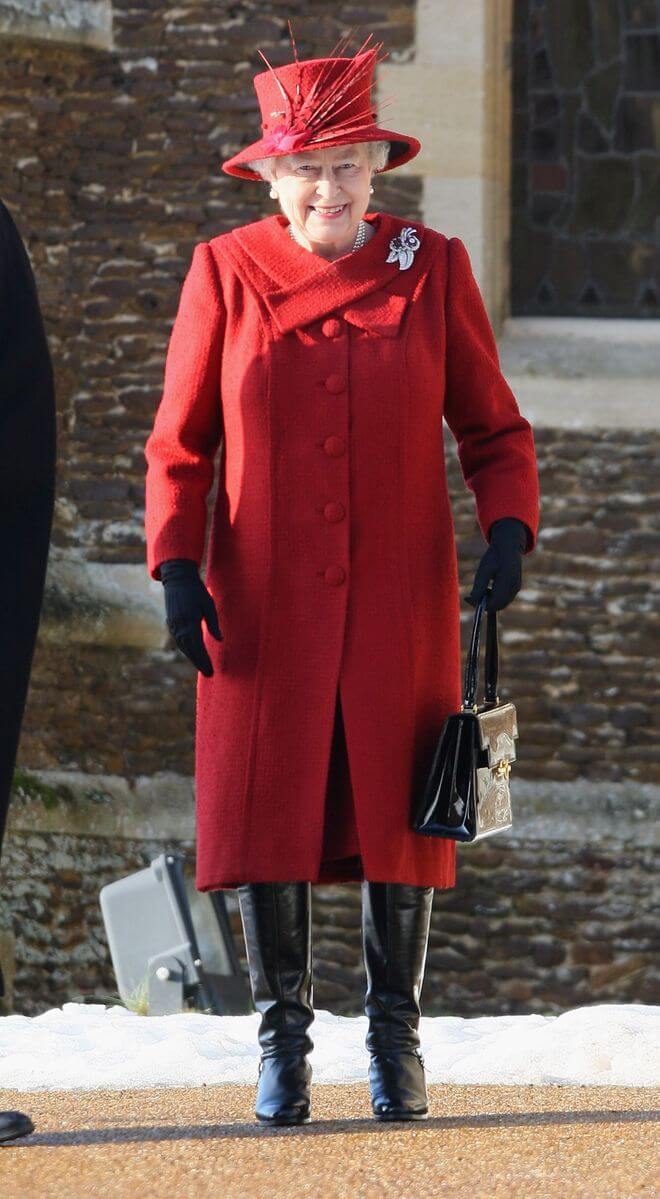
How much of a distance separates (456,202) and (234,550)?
177 inches

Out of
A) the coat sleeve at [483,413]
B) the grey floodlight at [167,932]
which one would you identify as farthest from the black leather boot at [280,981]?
the grey floodlight at [167,932]

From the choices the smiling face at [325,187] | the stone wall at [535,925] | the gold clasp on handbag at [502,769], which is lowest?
the stone wall at [535,925]

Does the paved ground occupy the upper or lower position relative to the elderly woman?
lower

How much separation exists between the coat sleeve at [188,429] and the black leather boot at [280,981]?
0.66 m

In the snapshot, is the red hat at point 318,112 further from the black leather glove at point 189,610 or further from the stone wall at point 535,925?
the stone wall at point 535,925

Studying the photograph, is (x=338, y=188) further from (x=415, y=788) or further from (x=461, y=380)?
(x=415, y=788)

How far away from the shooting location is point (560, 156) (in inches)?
333

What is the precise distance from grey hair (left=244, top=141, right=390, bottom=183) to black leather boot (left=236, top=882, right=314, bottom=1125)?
136cm

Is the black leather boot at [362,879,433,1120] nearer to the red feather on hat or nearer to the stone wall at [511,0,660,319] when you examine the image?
the red feather on hat

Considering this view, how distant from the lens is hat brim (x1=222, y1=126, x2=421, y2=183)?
3.55 meters

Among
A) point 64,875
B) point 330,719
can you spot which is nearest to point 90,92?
point 64,875

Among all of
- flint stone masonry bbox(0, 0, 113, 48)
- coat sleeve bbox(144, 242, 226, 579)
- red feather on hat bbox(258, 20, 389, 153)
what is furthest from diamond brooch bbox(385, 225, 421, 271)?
flint stone masonry bbox(0, 0, 113, 48)

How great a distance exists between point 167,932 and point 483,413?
390 centimetres

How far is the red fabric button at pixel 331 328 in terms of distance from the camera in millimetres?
3633
